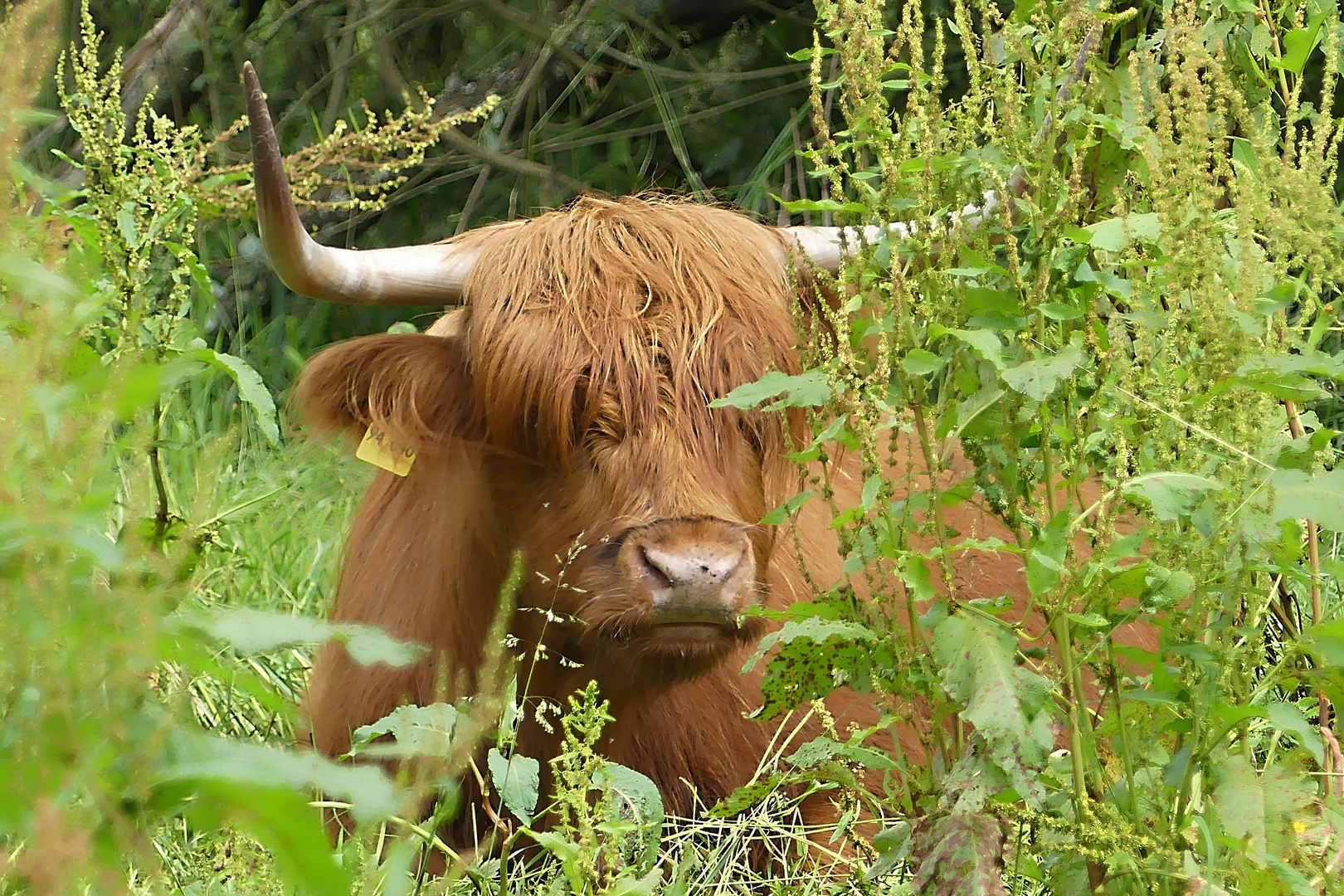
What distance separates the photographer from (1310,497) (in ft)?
5.14

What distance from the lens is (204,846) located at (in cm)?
215

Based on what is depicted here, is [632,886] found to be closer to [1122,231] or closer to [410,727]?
[410,727]

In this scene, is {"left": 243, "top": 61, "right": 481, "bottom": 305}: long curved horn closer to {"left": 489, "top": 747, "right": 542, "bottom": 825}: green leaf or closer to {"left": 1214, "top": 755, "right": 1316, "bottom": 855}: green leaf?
{"left": 489, "top": 747, "right": 542, "bottom": 825}: green leaf

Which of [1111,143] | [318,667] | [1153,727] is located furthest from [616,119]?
[1153,727]

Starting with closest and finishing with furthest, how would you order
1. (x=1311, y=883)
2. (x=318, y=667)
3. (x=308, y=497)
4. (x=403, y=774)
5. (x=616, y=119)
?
(x=403, y=774) → (x=1311, y=883) → (x=318, y=667) → (x=308, y=497) → (x=616, y=119)

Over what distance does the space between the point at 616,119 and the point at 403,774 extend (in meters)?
4.76

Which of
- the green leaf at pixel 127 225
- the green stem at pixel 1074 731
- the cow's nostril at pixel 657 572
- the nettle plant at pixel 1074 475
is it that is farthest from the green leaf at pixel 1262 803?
the green leaf at pixel 127 225

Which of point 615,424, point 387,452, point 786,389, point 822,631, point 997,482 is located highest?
point 786,389

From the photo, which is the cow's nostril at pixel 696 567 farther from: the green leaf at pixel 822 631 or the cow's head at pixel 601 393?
the green leaf at pixel 822 631

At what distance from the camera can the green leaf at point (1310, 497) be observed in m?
1.53

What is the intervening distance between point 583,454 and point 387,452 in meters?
0.50

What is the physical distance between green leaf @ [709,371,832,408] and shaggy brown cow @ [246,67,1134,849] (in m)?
0.82

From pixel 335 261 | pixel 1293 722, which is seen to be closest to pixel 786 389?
pixel 1293 722

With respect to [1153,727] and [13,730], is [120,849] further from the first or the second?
[1153,727]
